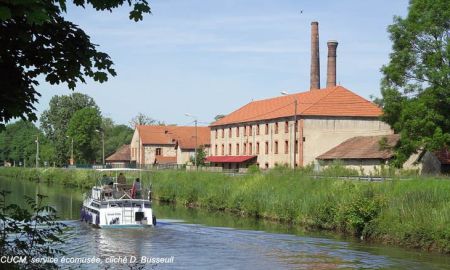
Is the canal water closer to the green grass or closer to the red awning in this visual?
the green grass

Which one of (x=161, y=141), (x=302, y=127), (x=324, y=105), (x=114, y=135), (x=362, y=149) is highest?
(x=114, y=135)

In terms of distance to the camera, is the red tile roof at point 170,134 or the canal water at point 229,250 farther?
the red tile roof at point 170,134

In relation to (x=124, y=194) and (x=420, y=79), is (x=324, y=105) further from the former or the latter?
(x=124, y=194)

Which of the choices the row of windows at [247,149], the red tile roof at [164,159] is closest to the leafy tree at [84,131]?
the red tile roof at [164,159]

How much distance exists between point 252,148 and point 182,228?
48.8 metres

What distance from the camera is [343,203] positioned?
3055cm

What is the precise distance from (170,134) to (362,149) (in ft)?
178

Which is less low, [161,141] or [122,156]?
[161,141]

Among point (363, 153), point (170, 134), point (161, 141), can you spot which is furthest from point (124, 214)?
point (170, 134)

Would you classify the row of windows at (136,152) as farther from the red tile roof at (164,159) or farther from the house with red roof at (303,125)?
the house with red roof at (303,125)

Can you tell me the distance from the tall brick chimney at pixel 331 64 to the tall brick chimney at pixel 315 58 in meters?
1.73

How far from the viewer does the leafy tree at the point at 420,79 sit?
42.8 metres

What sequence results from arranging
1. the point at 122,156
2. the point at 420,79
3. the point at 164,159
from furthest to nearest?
1. the point at 122,156
2. the point at 164,159
3. the point at 420,79

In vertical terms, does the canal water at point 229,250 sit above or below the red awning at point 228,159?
below
